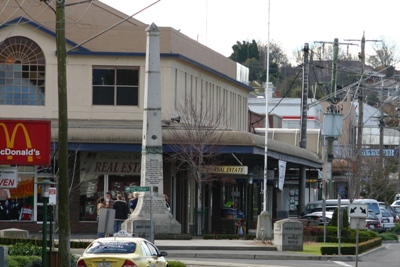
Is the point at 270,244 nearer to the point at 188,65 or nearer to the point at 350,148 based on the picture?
the point at 188,65

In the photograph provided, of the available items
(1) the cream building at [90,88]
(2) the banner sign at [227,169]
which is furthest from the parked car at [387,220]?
(2) the banner sign at [227,169]

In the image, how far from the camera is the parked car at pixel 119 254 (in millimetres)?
23234

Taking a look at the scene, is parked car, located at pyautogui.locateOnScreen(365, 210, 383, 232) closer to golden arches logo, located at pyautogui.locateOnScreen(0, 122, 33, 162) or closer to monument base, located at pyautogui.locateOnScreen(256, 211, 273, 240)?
monument base, located at pyautogui.locateOnScreen(256, 211, 273, 240)

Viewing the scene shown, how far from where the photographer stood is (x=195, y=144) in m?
47.9

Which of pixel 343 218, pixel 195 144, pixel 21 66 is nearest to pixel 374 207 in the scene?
pixel 343 218

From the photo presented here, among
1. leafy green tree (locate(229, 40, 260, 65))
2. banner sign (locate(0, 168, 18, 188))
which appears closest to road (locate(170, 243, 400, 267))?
banner sign (locate(0, 168, 18, 188))

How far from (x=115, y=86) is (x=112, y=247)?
85.5 feet

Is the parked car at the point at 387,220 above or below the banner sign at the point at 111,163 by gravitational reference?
below

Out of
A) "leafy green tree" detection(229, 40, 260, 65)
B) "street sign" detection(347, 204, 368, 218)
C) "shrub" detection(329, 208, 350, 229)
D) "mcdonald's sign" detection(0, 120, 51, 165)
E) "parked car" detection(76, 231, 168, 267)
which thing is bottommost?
"shrub" detection(329, 208, 350, 229)

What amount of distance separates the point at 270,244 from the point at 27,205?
43.1ft

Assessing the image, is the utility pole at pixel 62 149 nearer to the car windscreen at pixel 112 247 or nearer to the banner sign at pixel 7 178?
→ the car windscreen at pixel 112 247

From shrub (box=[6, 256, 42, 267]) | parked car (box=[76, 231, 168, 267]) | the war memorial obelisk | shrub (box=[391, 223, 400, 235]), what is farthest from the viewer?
shrub (box=[391, 223, 400, 235])

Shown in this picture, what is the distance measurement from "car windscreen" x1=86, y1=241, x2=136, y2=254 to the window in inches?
1011

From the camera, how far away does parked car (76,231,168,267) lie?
2323 centimetres
